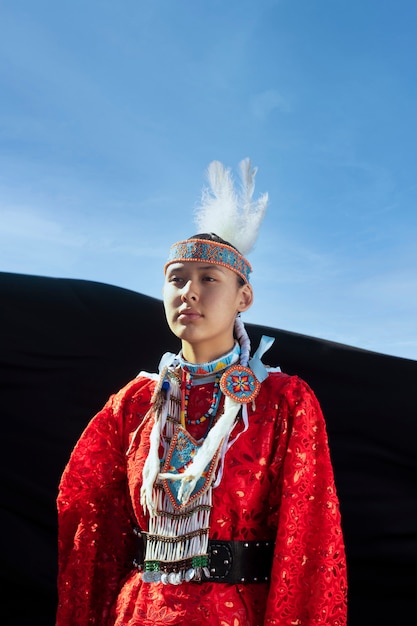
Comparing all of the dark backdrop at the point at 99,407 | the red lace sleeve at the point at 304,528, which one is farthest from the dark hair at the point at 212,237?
the dark backdrop at the point at 99,407

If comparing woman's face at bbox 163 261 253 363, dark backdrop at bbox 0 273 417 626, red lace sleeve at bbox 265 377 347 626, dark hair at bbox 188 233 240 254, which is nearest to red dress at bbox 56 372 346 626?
red lace sleeve at bbox 265 377 347 626

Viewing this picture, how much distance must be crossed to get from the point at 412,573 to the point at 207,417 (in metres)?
1.83

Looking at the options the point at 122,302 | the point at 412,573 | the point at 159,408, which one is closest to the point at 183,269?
the point at 159,408

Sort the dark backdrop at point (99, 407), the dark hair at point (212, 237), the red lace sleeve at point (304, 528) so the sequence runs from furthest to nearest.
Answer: the dark backdrop at point (99, 407) < the dark hair at point (212, 237) < the red lace sleeve at point (304, 528)

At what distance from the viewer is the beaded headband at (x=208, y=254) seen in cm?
204

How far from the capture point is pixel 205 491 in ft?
5.84

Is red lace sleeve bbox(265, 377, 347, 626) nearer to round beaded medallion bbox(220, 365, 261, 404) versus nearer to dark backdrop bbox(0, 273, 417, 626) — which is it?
round beaded medallion bbox(220, 365, 261, 404)

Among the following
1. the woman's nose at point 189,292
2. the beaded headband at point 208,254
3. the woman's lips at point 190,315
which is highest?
the beaded headband at point 208,254

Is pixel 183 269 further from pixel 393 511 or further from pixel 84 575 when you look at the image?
pixel 393 511

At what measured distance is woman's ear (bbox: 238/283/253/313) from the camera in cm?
210

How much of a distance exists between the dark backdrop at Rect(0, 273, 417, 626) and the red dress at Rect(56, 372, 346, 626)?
1.13 metres

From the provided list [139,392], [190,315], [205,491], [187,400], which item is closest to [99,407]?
[139,392]

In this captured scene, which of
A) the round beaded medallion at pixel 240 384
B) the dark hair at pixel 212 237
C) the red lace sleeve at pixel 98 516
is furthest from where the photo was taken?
the dark hair at pixel 212 237

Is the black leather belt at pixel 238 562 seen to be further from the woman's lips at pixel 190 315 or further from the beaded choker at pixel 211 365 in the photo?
the woman's lips at pixel 190 315
